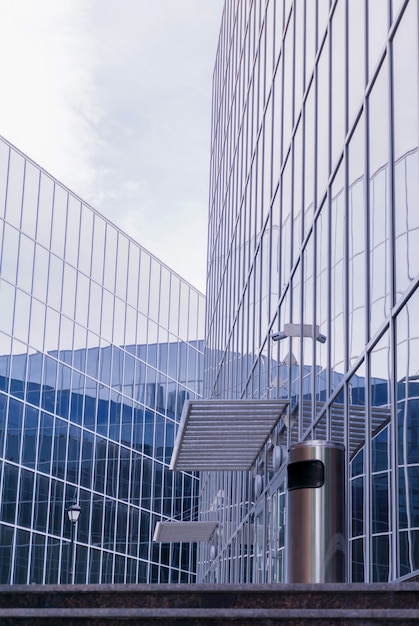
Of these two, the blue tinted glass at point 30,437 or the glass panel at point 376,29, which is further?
the blue tinted glass at point 30,437

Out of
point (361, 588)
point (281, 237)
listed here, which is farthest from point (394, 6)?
point (281, 237)

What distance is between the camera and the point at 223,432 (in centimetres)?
Result: 2189

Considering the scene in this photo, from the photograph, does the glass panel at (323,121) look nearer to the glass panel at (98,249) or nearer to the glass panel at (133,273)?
the glass panel at (98,249)

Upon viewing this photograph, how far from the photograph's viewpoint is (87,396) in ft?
177

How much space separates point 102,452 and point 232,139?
24934 millimetres

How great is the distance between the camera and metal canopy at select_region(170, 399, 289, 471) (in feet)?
63.1

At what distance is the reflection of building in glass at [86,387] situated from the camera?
47.6 m

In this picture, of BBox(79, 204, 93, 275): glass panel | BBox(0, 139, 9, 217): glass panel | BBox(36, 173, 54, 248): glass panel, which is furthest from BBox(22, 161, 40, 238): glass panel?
BBox(79, 204, 93, 275): glass panel

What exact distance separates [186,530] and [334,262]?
924 inches

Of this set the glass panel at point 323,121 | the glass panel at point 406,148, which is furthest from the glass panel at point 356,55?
the glass panel at point 406,148

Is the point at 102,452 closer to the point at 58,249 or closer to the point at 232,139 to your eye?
the point at 58,249

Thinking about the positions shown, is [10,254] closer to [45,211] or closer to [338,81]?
[45,211]

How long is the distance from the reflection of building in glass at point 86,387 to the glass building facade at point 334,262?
62.7 feet

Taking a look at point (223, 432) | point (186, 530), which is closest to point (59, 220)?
point (186, 530)
